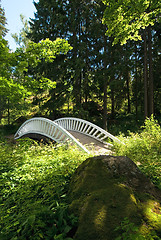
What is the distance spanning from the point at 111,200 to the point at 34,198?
1.17 metres

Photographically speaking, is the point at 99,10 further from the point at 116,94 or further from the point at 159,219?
the point at 159,219

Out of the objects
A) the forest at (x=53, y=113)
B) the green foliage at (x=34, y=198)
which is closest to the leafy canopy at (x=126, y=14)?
the forest at (x=53, y=113)

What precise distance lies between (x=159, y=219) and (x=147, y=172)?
1.39m

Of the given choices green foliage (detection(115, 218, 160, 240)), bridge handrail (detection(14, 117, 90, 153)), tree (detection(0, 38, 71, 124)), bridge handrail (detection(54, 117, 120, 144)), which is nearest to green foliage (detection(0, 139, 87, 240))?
green foliage (detection(115, 218, 160, 240))

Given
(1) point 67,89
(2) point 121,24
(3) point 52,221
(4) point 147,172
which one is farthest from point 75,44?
(3) point 52,221

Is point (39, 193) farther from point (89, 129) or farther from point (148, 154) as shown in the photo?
point (89, 129)

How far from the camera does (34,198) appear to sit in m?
A: 2.11

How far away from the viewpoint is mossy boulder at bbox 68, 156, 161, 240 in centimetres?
133

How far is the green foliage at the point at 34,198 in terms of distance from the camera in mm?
1457

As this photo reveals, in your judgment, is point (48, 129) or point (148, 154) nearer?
point (148, 154)

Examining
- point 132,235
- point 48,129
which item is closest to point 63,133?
point 48,129

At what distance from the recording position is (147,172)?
2.69 metres

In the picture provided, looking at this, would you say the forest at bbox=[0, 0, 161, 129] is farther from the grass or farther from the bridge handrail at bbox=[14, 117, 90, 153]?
the grass

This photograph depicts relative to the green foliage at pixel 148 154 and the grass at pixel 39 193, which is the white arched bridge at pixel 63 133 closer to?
the green foliage at pixel 148 154
